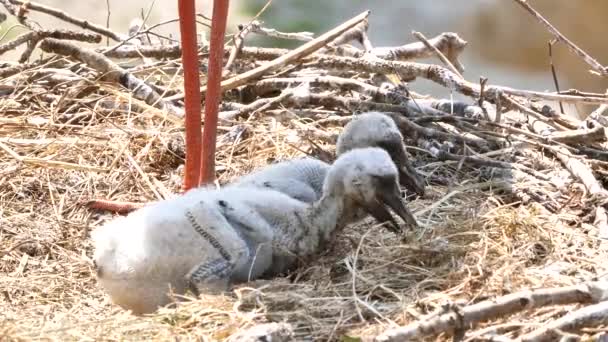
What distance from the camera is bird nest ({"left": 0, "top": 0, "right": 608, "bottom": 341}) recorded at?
232 cm

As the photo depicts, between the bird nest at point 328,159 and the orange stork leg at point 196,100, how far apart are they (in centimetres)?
13

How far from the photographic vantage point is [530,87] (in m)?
6.38

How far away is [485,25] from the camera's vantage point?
6973 mm

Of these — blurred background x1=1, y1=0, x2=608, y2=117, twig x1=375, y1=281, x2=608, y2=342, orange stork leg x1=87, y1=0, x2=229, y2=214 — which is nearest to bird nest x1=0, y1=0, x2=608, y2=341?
twig x1=375, y1=281, x2=608, y2=342

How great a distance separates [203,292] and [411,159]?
3.13 feet

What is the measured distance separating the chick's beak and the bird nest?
0.06 meters

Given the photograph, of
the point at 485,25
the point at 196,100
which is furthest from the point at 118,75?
the point at 485,25

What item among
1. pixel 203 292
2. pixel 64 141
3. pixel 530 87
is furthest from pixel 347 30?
pixel 530 87

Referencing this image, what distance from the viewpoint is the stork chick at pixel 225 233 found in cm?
247

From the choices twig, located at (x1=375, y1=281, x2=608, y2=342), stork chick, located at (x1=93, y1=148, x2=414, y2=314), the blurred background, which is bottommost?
twig, located at (x1=375, y1=281, x2=608, y2=342)

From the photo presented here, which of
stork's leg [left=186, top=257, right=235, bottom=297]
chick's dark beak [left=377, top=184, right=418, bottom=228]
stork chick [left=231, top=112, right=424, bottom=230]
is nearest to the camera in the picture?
stork's leg [left=186, top=257, right=235, bottom=297]

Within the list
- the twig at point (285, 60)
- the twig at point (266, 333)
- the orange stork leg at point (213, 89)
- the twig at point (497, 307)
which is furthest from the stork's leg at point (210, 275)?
the twig at point (285, 60)

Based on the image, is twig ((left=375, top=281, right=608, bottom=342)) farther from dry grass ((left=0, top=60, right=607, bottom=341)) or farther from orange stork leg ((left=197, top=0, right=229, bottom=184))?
orange stork leg ((left=197, top=0, right=229, bottom=184))

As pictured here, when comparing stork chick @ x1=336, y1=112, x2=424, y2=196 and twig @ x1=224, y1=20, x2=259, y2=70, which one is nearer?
stork chick @ x1=336, y1=112, x2=424, y2=196
